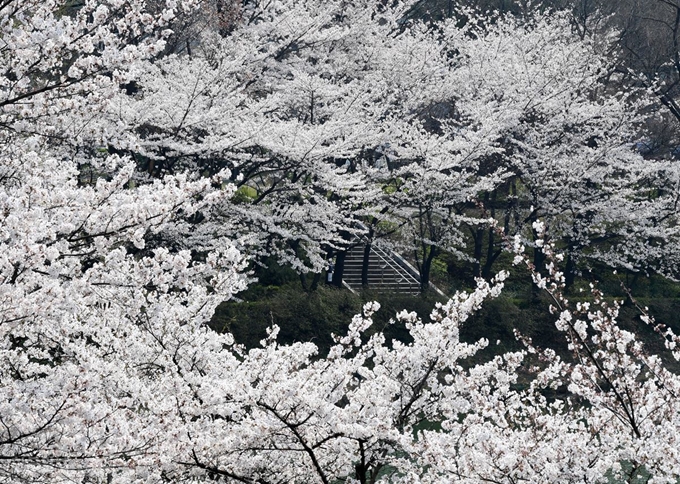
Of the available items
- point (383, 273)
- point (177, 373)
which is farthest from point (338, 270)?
point (177, 373)

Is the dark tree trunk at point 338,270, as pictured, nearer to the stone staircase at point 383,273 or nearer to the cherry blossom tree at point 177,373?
the stone staircase at point 383,273

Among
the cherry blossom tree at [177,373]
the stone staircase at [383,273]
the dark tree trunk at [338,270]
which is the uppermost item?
the cherry blossom tree at [177,373]

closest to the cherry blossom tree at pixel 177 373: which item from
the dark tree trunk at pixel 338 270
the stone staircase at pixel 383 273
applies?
the dark tree trunk at pixel 338 270

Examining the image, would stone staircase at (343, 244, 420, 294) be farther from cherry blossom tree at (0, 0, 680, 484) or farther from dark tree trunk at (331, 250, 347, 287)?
cherry blossom tree at (0, 0, 680, 484)

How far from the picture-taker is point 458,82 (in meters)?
23.0

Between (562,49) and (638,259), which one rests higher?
(562,49)

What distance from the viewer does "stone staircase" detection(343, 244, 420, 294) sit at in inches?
842

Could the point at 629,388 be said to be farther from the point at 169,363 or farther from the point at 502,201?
the point at 502,201

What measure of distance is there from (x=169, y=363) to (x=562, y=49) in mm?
20438

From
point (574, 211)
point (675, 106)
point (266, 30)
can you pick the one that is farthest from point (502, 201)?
point (266, 30)

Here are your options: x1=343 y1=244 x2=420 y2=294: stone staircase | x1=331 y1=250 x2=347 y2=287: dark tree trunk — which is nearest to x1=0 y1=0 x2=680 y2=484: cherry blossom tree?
x1=331 y1=250 x2=347 y2=287: dark tree trunk

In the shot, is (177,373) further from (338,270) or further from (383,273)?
(383,273)

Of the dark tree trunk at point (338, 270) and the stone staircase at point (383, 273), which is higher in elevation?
the dark tree trunk at point (338, 270)

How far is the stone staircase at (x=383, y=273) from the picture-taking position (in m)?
21.4
